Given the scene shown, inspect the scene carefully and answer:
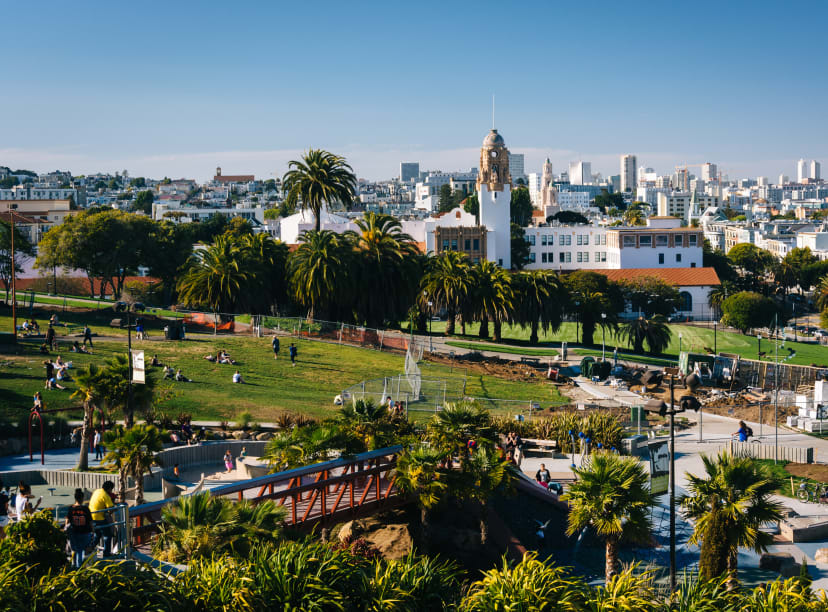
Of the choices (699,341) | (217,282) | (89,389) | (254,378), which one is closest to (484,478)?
(89,389)

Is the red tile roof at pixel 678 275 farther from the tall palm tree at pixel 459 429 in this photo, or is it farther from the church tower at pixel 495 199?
the tall palm tree at pixel 459 429

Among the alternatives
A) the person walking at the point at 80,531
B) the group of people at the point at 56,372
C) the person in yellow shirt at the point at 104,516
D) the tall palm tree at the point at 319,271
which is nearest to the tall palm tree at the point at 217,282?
the tall palm tree at the point at 319,271

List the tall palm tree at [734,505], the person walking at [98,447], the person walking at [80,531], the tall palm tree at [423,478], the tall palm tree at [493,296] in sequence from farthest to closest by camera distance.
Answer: the tall palm tree at [493,296], the person walking at [98,447], the tall palm tree at [423,478], the tall palm tree at [734,505], the person walking at [80,531]

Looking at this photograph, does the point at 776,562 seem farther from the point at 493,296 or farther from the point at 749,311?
the point at 749,311

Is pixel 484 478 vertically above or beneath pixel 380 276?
beneath

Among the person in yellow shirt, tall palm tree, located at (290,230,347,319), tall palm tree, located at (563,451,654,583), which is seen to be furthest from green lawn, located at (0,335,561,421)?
the person in yellow shirt
